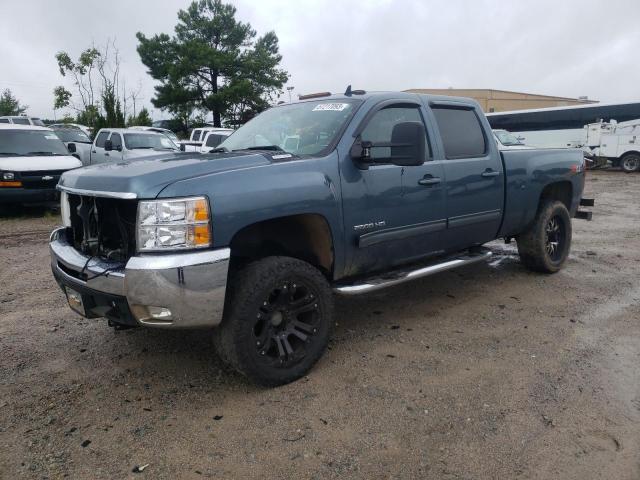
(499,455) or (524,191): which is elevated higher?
(524,191)

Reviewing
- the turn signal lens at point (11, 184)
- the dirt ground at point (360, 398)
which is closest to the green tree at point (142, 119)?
the turn signal lens at point (11, 184)

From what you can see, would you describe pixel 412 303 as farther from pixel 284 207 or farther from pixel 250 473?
pixel 250 473

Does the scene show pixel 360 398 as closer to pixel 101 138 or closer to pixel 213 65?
pixel 101 138

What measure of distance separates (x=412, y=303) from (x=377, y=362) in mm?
1377

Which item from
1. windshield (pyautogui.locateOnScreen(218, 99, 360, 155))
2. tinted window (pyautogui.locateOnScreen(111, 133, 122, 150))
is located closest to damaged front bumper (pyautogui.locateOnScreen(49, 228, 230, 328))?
windshield (pyautogui.locateOnScreen(218, 99, 360, 155))

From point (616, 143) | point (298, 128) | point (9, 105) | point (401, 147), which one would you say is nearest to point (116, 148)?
point (298, 128)

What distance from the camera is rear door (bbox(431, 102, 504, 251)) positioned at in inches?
172

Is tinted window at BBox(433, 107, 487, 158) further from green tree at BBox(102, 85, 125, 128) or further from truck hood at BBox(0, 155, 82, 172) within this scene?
green tree at BBox(102, 85, 125, 128)

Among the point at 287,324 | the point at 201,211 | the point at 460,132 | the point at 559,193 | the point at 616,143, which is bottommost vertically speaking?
the point at 287,324

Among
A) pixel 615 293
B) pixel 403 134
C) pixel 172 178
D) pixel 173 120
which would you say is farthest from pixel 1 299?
pixel 173 120

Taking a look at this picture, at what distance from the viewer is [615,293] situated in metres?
5.20

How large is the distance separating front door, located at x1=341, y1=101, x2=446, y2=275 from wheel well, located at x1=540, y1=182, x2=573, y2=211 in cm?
207

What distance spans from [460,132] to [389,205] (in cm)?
137

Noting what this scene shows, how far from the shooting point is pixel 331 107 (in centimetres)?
401
